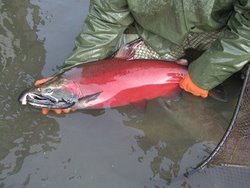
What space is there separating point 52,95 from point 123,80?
1.90 feet

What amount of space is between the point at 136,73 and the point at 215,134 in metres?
0.78

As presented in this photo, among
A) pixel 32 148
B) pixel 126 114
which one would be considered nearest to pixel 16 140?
pixel 32 148

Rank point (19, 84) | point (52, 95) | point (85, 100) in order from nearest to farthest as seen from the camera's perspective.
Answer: point (52, 95) → point (85, 100) → point (19, 84)

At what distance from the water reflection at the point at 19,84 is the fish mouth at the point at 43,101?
0.16 m

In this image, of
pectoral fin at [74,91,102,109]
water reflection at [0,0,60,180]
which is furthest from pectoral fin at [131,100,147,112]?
water reflection at [0,0,60,180]

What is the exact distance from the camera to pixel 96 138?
3594 mm

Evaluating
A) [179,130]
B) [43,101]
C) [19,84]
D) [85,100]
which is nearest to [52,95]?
Answer: [43,101]

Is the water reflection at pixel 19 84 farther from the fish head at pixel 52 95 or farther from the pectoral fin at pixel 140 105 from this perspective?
the pectoral fin at pixel 140 105

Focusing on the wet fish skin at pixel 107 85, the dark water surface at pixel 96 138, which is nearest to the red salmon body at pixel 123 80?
the wet fish skin at pixel 107 85

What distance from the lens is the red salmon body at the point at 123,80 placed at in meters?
3.66

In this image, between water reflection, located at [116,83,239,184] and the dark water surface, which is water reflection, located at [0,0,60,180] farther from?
water reflection, located at [116,83,239,184]

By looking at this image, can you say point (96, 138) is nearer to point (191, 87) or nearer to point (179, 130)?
point (179, 130)

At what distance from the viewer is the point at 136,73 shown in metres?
3.82

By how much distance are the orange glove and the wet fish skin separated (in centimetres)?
7
